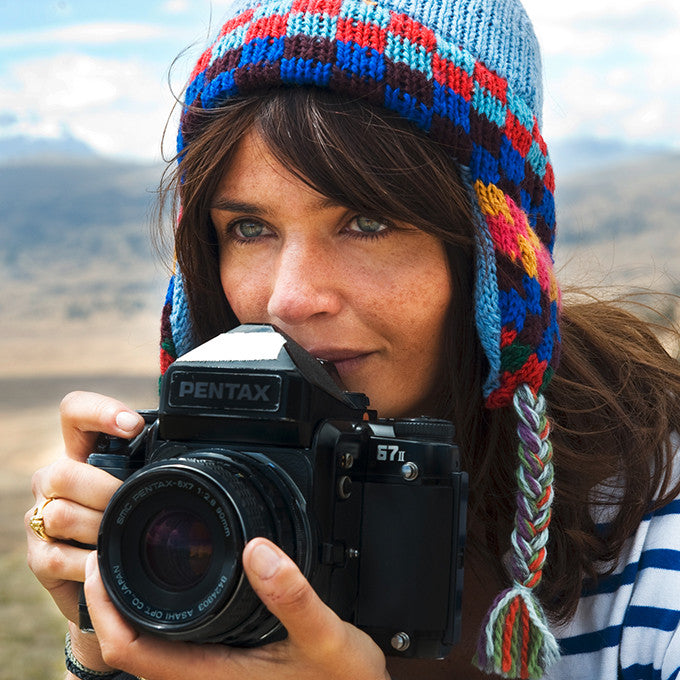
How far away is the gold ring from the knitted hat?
51 cm

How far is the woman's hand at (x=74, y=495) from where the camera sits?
0.94 m

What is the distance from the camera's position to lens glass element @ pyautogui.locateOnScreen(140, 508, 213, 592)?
2.51 feet

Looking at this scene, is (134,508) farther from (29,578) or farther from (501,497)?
(29,578)

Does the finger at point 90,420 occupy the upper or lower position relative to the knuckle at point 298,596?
upper

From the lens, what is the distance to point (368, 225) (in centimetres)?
105

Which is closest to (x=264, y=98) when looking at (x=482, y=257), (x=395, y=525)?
(x=482, y=257)

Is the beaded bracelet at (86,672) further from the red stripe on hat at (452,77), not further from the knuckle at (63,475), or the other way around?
the red stripe on hat at (452,77)

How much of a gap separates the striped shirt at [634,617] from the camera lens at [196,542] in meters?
0.47

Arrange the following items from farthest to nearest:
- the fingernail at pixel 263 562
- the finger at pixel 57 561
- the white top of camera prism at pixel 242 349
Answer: the finger at pixel 57 561 → the white top of camera prism at pixel 242 349 → the fingernail at pixel 263 562

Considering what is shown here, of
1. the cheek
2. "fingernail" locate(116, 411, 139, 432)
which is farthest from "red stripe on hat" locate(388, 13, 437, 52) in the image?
"fingernail" locate(116, 411, 139, 432)

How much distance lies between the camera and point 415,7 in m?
1.05

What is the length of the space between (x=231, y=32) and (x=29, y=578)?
7.40 ft

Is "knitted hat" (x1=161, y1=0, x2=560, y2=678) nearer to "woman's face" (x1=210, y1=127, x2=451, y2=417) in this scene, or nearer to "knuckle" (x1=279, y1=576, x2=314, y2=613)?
"woman's face" (x1=210, y1=127, x2=451, y2=417)

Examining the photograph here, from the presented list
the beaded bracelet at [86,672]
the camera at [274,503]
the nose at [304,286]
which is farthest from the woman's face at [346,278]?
the beaded bracelet at [86,672]
